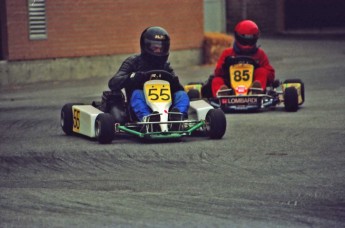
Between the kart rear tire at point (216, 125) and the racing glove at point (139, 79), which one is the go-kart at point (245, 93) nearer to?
the racing glove at point (139, 79)

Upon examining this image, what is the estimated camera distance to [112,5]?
23906mm

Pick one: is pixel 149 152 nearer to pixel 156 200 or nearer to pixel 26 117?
pixel 156 200

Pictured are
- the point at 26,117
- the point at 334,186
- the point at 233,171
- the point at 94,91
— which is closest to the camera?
the point at 334,186

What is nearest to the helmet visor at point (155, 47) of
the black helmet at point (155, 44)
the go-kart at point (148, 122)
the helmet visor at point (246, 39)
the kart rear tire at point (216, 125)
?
the black helmet at point (155, 44)

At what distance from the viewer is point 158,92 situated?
12.7 metres

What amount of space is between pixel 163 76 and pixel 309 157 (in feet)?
8.05

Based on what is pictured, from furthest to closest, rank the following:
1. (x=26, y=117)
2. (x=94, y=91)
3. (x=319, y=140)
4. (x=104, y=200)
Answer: (x=94, y=91), (x=26, y=117), (x=319, y=140), (x=104, y=200)

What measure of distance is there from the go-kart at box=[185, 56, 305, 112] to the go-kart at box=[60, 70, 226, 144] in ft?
7.41

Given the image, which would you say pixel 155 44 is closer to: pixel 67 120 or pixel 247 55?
pixel 67 120

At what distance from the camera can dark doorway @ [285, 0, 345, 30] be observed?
1271 inches

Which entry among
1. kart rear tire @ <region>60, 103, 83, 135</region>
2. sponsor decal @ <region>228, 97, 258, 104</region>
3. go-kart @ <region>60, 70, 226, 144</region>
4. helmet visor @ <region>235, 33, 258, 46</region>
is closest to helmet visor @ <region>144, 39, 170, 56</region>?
go-kart @ <region>60, 70, 226, 144</region>

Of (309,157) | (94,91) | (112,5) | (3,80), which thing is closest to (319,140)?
(309,157)

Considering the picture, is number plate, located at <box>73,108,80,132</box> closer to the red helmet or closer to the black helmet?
the black helmet

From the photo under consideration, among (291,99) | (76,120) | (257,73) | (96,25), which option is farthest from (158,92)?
(96,25)
